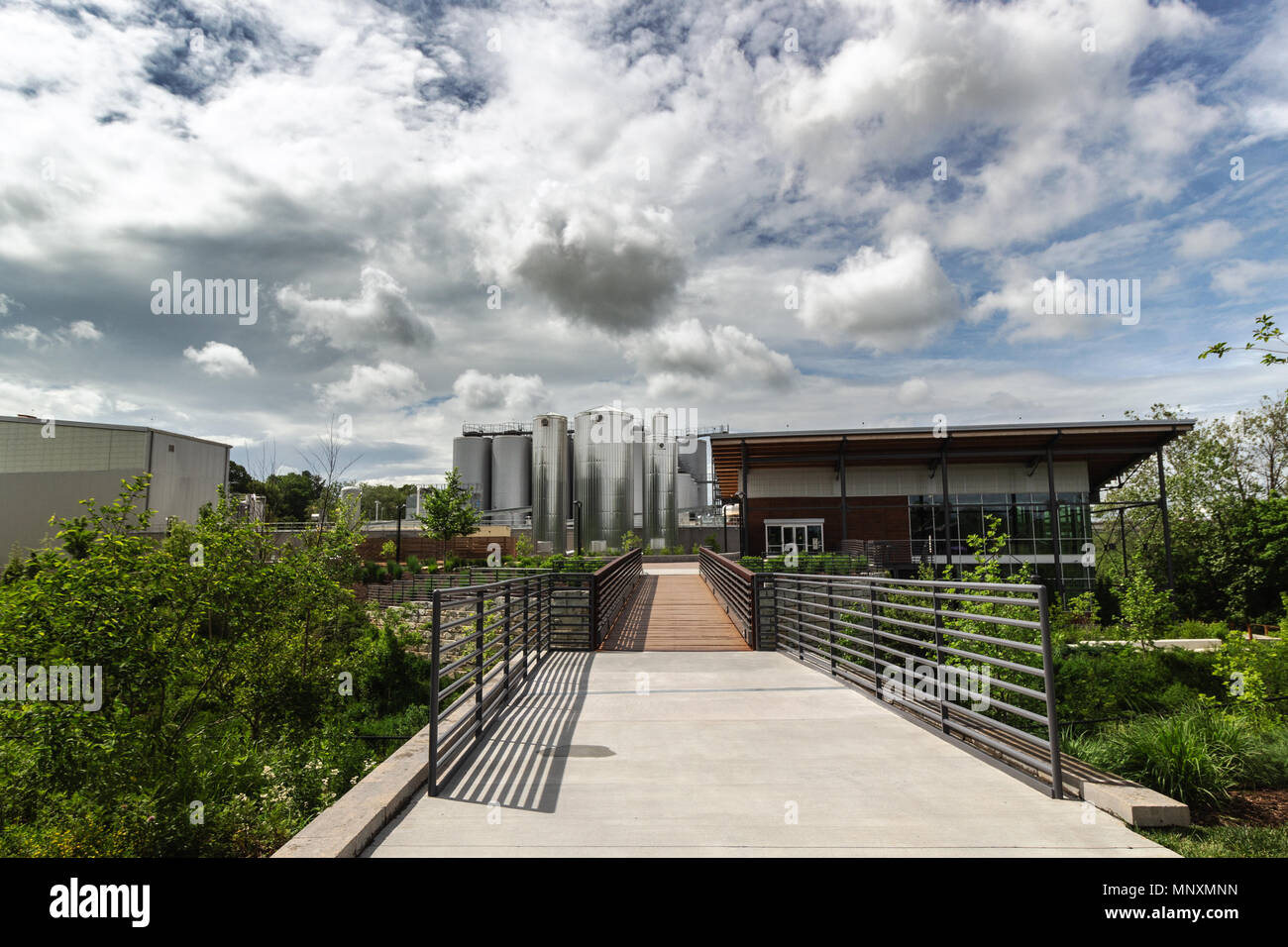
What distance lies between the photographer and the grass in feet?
10.8

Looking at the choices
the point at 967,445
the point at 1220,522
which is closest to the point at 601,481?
the point at 967,445

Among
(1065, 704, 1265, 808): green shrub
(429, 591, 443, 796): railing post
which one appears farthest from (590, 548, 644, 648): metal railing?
(1065, 704, 1265, 808): green shrub

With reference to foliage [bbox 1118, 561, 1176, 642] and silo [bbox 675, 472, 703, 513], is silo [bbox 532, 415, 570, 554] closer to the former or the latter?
silo [bbox 675, 472, 703, 513]

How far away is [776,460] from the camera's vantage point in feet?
116

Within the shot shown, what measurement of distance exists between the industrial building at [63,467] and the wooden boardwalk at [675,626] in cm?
2760

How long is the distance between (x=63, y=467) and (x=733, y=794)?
4097 centimetres

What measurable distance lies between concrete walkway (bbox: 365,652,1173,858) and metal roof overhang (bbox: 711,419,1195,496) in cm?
2634

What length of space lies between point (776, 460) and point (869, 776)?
31.4 m

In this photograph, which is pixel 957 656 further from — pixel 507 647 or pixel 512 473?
pixel 512 473

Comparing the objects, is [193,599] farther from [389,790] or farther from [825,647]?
[825,647]
